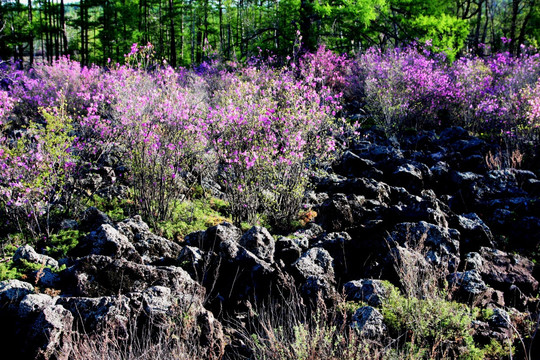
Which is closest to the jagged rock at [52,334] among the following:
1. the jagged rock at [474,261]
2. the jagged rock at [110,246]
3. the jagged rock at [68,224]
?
the jagged rock at [110,246]

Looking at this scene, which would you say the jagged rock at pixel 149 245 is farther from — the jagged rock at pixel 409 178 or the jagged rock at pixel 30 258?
the jagged rock at pixel 409 178

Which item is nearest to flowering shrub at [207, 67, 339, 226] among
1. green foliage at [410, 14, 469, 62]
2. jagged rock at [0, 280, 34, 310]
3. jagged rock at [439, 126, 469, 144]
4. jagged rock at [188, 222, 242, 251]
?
jagged rock at [188, 222, 242, 251]

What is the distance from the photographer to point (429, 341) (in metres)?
3.35

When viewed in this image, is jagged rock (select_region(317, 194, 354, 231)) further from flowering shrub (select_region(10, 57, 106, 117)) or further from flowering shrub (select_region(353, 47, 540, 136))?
flowering shrub (select_region(10, 57, 106, 117))

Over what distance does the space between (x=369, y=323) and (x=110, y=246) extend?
9.61ft

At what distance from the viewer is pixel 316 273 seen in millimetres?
4379

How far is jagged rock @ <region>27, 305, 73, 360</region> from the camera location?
10.1 feet

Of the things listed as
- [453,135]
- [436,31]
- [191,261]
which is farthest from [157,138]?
[436,31]

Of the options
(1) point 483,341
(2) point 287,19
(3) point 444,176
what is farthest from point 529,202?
(2) point 287,19

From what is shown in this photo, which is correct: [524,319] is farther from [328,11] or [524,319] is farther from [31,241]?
[328,11]

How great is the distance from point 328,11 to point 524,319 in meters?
13.5

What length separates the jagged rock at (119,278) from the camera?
3928 millimetres

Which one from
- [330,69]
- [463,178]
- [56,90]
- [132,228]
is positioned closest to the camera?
[132,228]

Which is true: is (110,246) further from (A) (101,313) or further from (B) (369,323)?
(B) (369,323)
